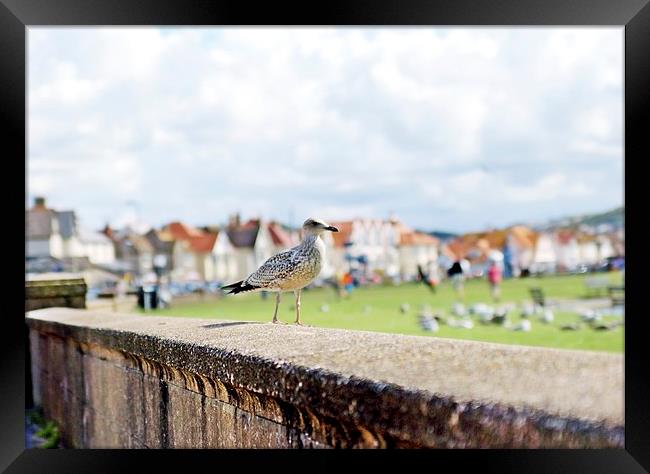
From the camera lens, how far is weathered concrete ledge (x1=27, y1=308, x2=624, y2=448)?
1492 millimetres

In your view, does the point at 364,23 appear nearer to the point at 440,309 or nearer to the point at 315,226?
the point at 315,226

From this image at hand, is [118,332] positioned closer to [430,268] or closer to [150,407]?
[150,407]

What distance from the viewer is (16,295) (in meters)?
3.41

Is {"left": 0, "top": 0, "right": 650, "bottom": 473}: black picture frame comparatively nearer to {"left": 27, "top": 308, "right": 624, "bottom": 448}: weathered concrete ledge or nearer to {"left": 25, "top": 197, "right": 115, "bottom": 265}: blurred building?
{"left": 27, "top": 308, "right": 624, "bottom": 448}: weathered concrete ledge

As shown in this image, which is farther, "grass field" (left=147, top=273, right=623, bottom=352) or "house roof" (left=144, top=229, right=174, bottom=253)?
"house roof" (left=144, top=229, right=174, bottom=253)

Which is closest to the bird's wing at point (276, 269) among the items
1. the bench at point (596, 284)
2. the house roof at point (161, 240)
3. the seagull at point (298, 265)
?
the seagull at point (298, 265)

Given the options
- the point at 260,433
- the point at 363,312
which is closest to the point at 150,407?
the point at 260,433

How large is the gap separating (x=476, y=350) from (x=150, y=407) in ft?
4.86

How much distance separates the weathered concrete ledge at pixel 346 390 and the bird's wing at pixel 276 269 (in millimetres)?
206

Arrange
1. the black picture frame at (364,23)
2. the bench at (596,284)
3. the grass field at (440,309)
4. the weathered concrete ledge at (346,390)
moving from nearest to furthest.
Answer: the weathered concrete ledge at (346,390) < the black picture frame at (364,23) < the grass field at (440,309) < the bench at (596,284)

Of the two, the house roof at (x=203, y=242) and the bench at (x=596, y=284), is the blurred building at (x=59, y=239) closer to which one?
the house roof at (x=203, y=242)

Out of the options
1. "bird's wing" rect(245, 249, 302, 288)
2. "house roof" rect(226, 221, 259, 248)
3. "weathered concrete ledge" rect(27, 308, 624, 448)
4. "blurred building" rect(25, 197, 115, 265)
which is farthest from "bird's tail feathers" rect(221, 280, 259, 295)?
"house roof" rect(226, 221, 259, 248)

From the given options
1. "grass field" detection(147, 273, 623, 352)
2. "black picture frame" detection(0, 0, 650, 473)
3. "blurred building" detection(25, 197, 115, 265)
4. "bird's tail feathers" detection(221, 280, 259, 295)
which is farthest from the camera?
"grass field" detection(147, 273, 623, 352)

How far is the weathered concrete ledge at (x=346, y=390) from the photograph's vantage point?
1492 mm
